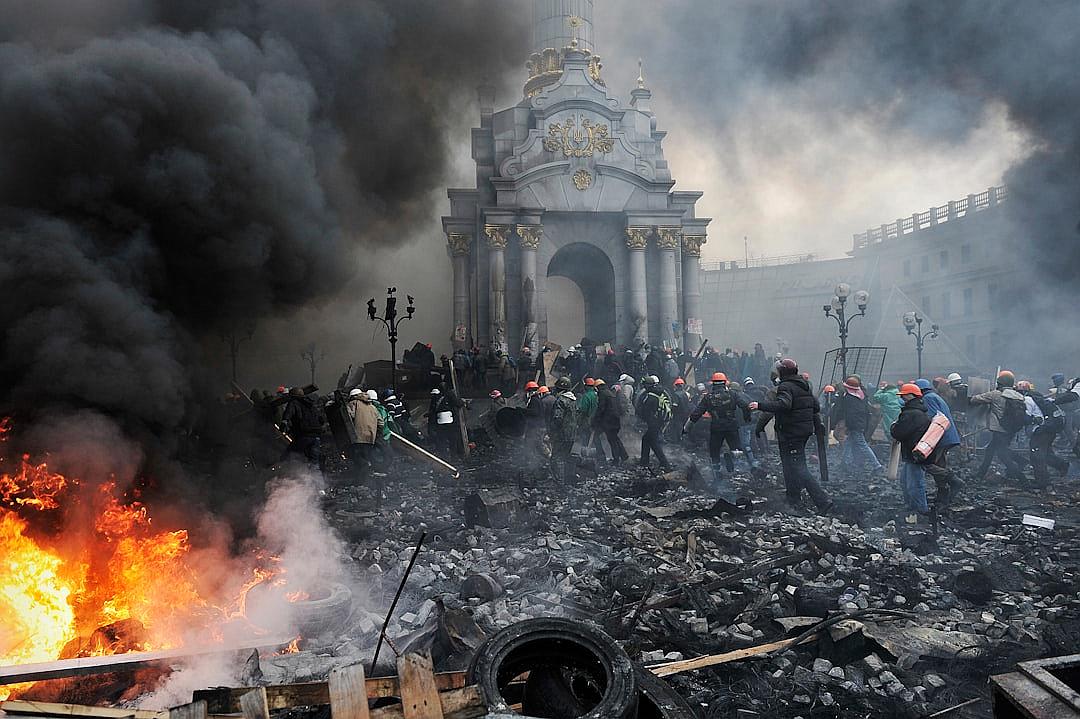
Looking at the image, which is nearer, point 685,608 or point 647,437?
point 685,608

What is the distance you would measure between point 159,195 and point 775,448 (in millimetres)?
14262

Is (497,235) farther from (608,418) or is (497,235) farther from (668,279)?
(608,418)

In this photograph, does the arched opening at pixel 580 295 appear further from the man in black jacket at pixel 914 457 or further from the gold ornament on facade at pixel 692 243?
the man in black jacket at pixel 914 457

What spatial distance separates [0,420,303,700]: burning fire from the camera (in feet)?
15.4

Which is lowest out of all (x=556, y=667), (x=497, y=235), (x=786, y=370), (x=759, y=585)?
(x=759, y=585)

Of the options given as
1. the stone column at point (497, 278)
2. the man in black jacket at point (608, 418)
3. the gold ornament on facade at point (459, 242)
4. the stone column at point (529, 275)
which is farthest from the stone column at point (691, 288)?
the man in black jacket at point (608, 418)

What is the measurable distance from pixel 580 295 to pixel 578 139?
43.3ft

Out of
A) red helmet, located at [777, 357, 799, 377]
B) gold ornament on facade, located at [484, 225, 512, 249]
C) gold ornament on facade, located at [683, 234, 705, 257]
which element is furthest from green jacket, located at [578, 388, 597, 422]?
gold ornament on facade, located at [683, 234, 705, 257]

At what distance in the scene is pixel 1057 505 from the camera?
9109 millimetres

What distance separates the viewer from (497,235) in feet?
90.0

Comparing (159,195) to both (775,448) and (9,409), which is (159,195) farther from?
(775,448)

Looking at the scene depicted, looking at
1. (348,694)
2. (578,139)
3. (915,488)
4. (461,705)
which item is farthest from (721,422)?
(578,139)

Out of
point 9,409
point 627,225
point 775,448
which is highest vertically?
point 627,225

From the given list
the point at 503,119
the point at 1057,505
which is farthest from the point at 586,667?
the point at 503,119
